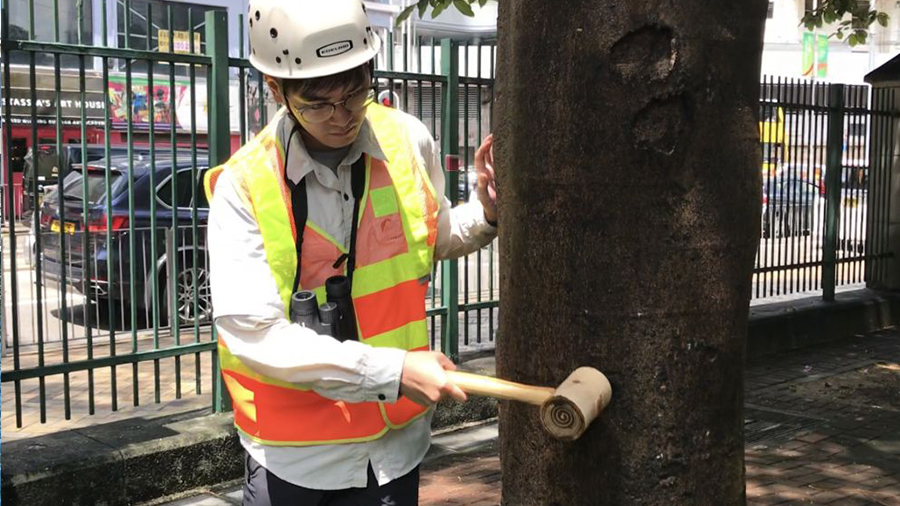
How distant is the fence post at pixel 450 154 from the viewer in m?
6.45

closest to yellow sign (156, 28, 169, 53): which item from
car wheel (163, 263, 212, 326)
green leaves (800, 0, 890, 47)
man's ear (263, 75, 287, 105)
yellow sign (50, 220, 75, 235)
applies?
yellow sign (50, 220, 75, 235)

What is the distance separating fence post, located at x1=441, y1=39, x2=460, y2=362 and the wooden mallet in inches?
180

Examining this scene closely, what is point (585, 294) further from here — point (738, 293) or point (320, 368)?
point (320, 368)

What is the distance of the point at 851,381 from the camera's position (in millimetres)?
7488

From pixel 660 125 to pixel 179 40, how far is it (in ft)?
13.6

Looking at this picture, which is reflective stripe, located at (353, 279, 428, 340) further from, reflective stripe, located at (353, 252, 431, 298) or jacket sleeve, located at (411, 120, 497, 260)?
jacket sleeve, located at (411, 120, 497, 260)

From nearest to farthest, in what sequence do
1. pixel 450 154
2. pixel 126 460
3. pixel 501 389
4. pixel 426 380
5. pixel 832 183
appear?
pixel 501 389, pixel 426 380, pixel 126 460, pixel 450 154, pixel 832 183

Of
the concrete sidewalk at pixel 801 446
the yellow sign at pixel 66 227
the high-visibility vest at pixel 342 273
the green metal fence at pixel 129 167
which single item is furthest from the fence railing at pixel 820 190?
the high-visibility vest at pixel 342 273

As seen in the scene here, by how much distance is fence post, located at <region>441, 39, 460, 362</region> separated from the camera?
645 centimetres

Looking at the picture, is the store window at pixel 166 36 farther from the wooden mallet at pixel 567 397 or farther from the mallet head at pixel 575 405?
the mallet head at pixel 575 405

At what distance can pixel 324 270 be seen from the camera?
7.04ft

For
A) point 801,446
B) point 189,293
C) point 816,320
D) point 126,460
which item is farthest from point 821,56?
point 126,460

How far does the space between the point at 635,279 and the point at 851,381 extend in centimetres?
641

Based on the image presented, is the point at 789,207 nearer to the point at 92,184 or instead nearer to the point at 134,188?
the point at 134,188
